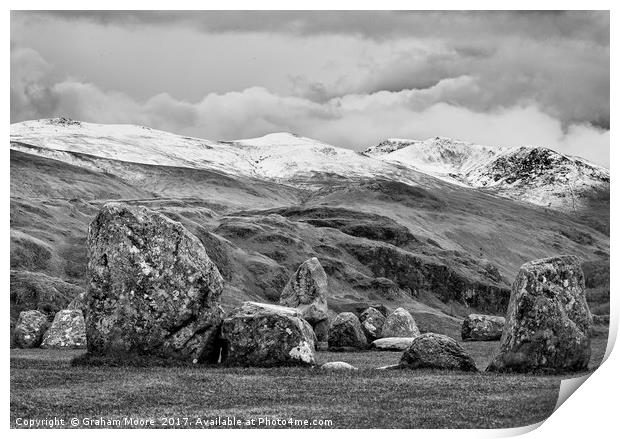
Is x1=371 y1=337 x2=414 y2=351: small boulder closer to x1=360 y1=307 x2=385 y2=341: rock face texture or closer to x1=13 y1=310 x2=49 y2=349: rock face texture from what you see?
x1=360 y1=307 x2=385 y2=341: rock face texture

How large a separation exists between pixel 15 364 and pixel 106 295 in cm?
490

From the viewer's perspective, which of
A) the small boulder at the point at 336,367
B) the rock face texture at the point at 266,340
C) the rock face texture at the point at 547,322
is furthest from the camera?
the rock face texture at the point at 266,340

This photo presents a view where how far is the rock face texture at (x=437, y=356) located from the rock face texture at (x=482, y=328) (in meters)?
32.2

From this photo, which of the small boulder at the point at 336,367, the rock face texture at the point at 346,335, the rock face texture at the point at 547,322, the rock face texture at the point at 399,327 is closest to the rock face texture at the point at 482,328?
the rock face texture at the point at 399,327

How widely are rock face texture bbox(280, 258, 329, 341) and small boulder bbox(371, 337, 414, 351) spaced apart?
11.0 metres

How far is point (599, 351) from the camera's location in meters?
41.0

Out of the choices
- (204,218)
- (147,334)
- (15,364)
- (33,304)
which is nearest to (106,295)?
(147,334)

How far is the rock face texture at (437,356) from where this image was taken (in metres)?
35.9

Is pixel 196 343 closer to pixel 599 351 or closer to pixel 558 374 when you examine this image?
pixel 558 374

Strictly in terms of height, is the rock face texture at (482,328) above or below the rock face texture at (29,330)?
below

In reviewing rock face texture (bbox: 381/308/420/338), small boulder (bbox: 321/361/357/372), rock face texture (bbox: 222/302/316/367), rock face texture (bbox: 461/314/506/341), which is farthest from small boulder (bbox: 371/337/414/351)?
rock face texture (bbox: 222/302/316/367)

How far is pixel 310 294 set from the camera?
7050cm

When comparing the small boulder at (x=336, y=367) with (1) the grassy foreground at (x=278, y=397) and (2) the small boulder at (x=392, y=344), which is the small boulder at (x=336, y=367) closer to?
Answer: (1) the grassy foreground at (x=278, y=397)

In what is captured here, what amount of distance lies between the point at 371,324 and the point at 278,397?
39.9 meters
